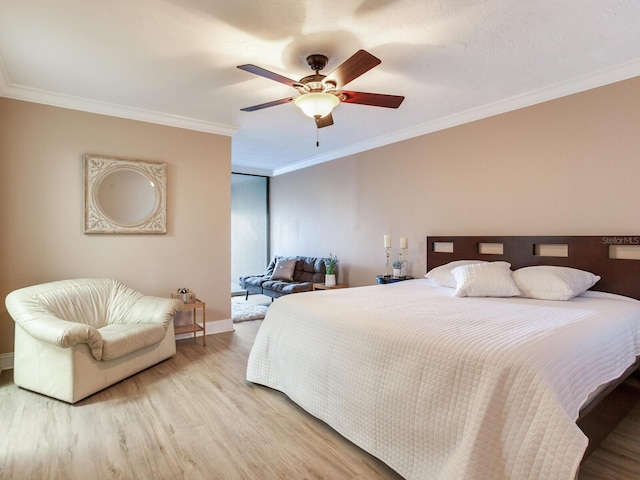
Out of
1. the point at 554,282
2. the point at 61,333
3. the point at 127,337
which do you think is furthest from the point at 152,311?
the point at 554,282

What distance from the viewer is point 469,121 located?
3.79 meters

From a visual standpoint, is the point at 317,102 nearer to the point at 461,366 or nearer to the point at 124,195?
the point at 461,366

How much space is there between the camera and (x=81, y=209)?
139 inches

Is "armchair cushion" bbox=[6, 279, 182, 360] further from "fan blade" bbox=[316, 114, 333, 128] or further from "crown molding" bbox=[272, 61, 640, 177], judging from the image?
"crown molding" bbox=[272, 61, 640, 177]

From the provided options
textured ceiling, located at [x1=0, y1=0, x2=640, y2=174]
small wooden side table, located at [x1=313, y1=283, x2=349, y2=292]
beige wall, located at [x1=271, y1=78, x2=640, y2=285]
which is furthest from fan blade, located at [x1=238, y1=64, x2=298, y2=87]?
small wooden side table, located at [x1=313, y1=283, x2=349, y2=292]

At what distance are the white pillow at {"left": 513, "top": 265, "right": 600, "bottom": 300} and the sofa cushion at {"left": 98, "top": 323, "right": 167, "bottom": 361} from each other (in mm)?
3073

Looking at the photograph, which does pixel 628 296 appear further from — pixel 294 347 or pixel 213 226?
pixel 213 226

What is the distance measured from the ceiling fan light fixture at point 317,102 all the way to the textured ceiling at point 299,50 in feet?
1.08

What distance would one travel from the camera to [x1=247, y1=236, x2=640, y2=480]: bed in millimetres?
1395

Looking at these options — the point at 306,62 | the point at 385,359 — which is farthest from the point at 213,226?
the point at 385,359

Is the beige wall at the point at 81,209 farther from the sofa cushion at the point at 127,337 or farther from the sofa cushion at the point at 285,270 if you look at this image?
the sofa cushion at the point at 285,270

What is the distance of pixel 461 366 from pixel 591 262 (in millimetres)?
2109

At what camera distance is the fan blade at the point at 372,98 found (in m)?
2.54

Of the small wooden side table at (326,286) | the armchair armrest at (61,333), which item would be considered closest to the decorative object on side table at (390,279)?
the small wooden side table at (326,286)
